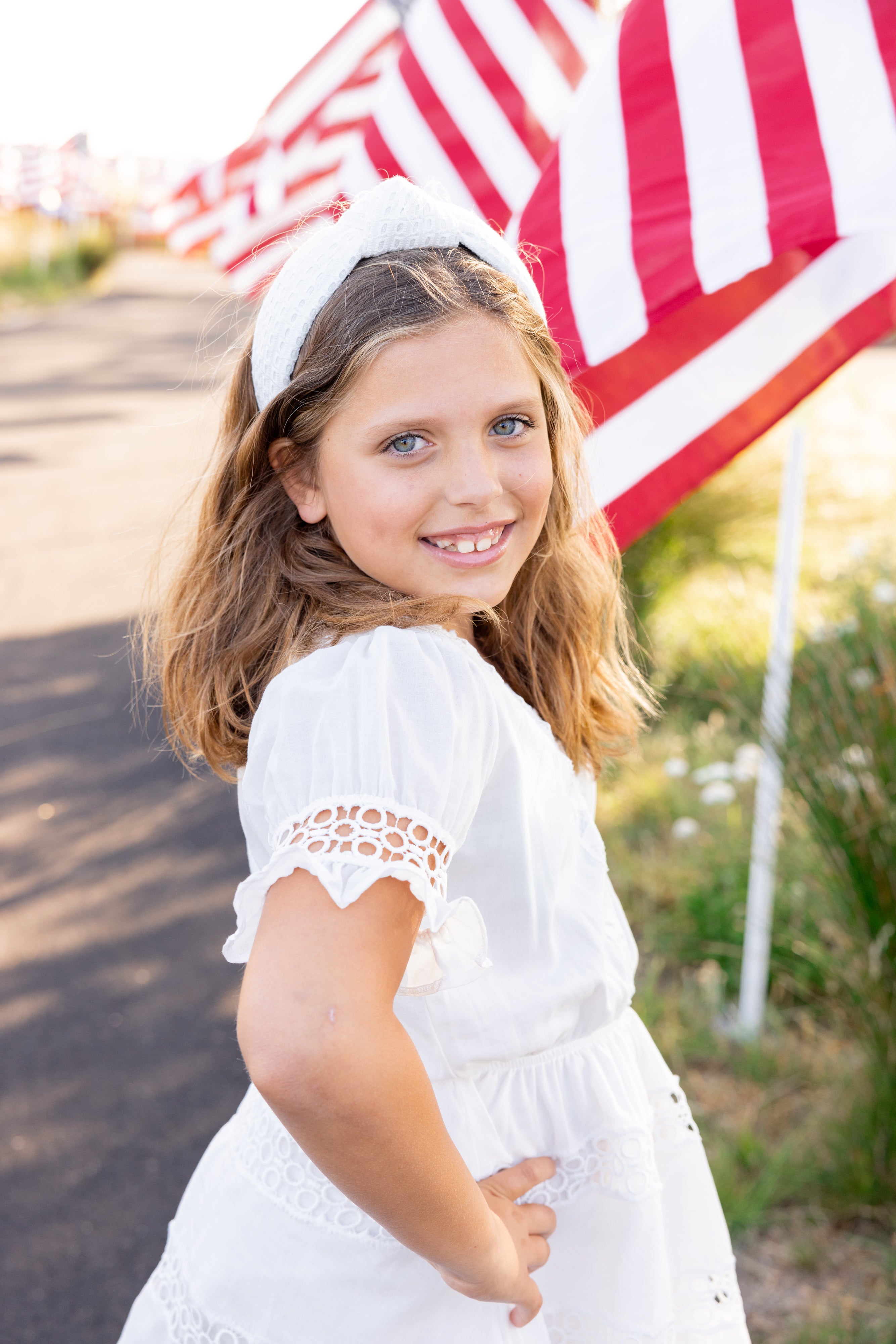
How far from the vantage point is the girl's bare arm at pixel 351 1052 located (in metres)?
0.86

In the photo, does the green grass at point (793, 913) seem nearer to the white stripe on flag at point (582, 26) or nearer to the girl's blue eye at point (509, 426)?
the girl's blue eye at point (509, 426)

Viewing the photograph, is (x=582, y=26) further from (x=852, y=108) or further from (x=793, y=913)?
(x=793, y=913)

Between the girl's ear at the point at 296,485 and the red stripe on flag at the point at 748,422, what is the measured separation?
107cm

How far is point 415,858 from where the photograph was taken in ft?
3.03

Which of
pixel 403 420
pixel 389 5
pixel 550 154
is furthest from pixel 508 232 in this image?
pixel 389 5

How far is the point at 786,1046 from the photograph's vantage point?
2.87 metres

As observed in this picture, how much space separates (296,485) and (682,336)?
1185 millimetres

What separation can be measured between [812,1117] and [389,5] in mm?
5155

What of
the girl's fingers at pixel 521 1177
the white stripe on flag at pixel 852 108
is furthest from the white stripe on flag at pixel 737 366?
the girl's fingers at pixel 521 1177

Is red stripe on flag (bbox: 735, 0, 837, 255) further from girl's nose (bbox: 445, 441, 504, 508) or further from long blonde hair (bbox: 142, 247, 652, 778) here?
girl's nose (bbox: 445, 441, 504, 508)

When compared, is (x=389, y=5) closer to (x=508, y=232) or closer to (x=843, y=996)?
(x=508, y=232)

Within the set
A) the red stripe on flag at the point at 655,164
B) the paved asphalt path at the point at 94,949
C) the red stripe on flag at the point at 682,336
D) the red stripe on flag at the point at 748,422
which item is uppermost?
the red stripe on flag at the point at 655,164

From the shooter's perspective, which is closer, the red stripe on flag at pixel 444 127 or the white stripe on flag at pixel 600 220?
the white stripe on flag at pixel 600 220

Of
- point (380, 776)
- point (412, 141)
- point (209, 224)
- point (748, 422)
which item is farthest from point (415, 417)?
point (209, 224)
